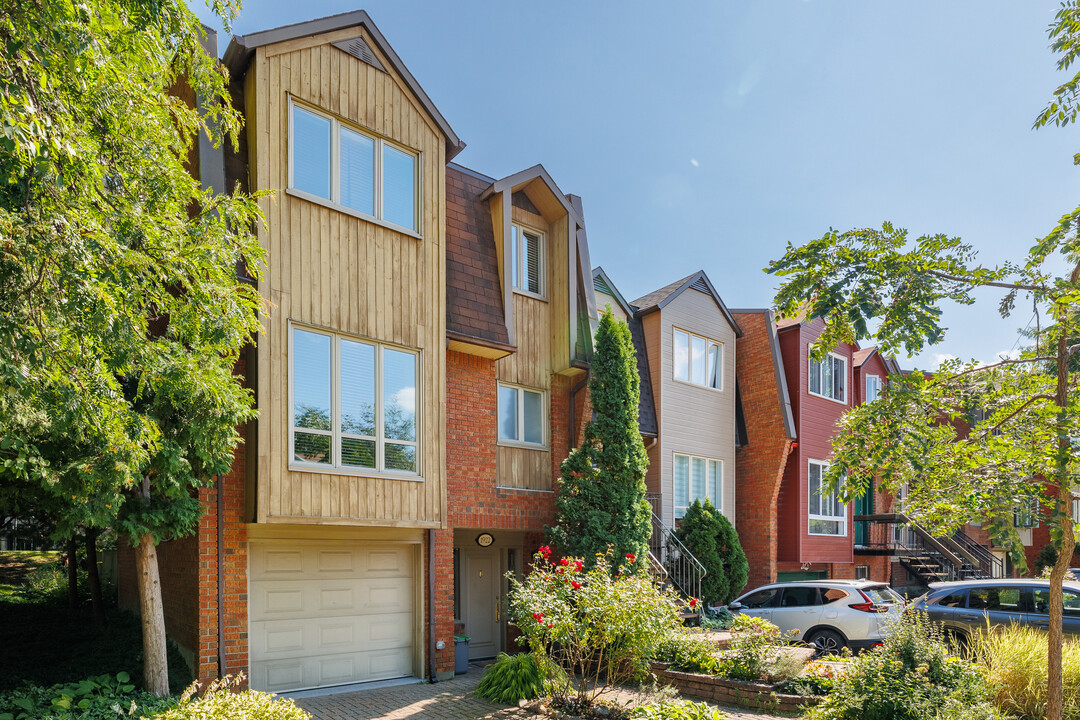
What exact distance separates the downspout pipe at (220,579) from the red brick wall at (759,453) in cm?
1272

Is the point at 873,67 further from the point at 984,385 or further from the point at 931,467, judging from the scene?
the point at 931,467

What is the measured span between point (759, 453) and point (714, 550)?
4212mm

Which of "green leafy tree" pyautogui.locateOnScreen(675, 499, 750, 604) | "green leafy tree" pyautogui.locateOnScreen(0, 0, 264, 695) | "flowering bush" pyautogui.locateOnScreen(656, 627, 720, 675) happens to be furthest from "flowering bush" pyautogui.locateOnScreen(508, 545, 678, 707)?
"green leafy tree" pyautogui.locateOnScreen(675, 499, 750, 604)

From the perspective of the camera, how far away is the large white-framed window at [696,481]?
57.2ft

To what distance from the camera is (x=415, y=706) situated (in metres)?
9.92

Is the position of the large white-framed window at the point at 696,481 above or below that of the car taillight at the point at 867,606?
above

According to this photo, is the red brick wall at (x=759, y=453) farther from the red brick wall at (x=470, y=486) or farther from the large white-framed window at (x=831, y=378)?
the red brick wall at (x=470, y=486)

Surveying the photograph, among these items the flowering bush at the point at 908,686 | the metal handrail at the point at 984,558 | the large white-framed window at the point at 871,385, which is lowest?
the metal handrail at the point at 984,558

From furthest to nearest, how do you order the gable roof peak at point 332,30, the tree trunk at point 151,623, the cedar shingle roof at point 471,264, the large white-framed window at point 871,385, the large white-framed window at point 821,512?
the large white-framed window at point 871,385 < the large white-framed window at point 821,512 < the cedar shingle roof at point 471,264 < the gable roof peak at point 332,30 < the tree trunk at point 151,623

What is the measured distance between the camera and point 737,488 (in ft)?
65.0

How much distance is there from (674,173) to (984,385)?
806 centimetres

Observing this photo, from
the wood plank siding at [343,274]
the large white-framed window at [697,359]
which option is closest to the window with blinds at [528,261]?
the wood plank siding at [343,274]

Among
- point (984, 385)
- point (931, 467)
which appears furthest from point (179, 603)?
point (984, 385)

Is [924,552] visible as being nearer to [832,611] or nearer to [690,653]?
[832,611]
